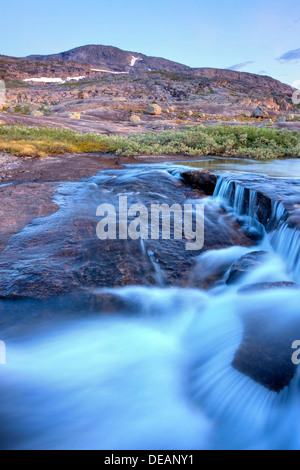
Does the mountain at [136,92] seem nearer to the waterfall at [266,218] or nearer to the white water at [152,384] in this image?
the waterfall at [266,218]


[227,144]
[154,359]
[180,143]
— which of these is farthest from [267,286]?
[180,143]

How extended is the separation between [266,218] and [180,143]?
11003mm

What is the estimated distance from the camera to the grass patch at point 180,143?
49.8 feet

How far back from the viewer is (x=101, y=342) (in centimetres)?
399

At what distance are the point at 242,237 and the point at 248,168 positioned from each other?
6236 millimetres

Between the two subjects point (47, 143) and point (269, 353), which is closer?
point (269, 353)

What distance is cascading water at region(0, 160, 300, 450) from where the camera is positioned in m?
2.85

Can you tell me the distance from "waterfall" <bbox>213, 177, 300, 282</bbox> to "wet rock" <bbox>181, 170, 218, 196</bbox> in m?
0.24

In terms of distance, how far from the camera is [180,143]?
54.9 feet

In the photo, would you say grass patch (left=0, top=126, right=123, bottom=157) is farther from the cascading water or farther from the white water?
the white water

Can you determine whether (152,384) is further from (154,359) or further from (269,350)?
(269,350)

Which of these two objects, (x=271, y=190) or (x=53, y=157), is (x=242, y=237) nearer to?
(x=271, y=190)

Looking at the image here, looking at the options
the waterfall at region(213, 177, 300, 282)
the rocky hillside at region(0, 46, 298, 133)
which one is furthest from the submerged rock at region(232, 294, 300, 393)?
the rocky hillside at region(0, 46, 298, 133)
